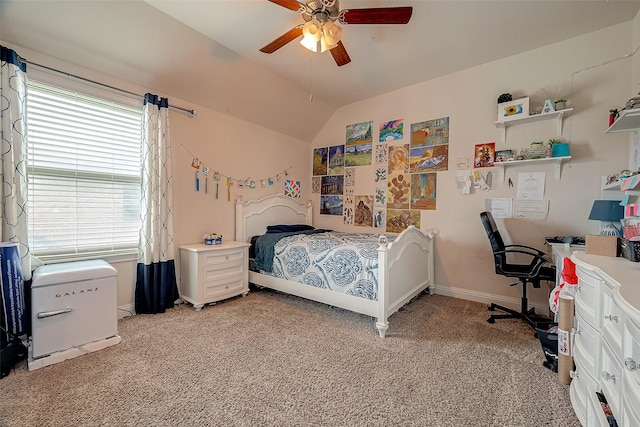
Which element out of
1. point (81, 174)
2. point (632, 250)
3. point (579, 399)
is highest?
point (81, 174)

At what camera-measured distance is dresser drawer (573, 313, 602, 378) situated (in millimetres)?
1188

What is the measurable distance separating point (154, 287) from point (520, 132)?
13.7 ft

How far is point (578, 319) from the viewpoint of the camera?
A: 1433 mm

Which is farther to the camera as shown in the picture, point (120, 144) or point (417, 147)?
point (417, 147)

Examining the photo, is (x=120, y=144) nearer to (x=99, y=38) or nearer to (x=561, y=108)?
(x=99, y=38)

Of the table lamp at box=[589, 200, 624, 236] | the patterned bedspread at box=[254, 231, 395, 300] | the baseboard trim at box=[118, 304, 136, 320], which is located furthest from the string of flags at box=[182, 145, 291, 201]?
the table lamp at box=[589, 200, 624, 236]

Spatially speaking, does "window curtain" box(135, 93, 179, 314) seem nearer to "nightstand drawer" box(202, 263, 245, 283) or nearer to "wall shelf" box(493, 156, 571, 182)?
"nightstand drawer" box(202, 263, 245, 283)

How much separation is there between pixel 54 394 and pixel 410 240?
2891 millimetres

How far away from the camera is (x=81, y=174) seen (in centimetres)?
237

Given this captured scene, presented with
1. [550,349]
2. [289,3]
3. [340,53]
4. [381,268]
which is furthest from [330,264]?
[289,3]

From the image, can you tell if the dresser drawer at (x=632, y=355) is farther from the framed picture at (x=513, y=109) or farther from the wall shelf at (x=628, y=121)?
the framed picture at (x=513, y=109)

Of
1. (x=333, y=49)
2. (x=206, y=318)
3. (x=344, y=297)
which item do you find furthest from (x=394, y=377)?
(x=333, y=49)

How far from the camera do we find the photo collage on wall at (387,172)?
3414 millimetres

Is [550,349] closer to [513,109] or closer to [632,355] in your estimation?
[632,355]
